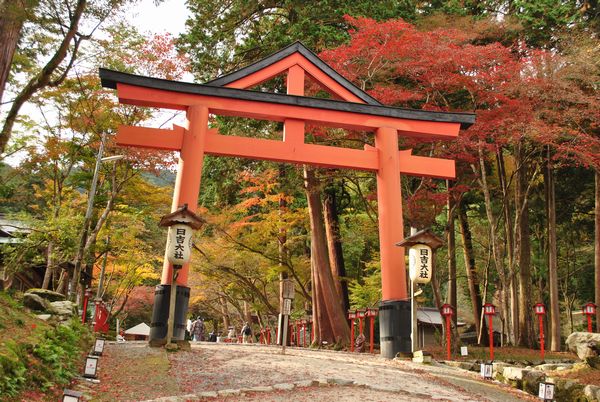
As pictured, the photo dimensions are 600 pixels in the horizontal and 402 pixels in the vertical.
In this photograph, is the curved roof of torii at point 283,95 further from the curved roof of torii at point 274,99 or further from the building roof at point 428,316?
the building roof at point 428,316

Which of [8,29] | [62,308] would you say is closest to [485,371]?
[62,308]

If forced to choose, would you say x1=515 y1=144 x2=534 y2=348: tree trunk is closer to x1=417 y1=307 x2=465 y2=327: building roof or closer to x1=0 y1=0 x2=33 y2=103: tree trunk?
x1=417 y1=307 x2=465 y2=327: building roof

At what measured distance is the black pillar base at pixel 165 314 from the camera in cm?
969

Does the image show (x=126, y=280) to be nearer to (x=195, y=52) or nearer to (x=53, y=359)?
(x=195, y=52)

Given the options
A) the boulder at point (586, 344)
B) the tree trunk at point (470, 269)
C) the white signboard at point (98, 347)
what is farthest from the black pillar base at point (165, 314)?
the tree trunk at point (470, 269)

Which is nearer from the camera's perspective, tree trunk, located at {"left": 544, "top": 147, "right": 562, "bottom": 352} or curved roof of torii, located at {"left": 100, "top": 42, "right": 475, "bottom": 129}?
curved roof of torii, located at {"left": 100, "top": 42, "right": 475, "bottom": 129}

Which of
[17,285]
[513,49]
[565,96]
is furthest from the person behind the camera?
[17,285]

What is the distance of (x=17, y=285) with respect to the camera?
19438 millimetres

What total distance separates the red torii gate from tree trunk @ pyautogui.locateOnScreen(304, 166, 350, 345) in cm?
486

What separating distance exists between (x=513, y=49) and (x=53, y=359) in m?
15.1

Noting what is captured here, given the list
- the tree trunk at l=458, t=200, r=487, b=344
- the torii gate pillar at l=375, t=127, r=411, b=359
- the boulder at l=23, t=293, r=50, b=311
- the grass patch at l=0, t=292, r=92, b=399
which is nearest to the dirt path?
the grass patch at l=0, t=292, r=92, b=399

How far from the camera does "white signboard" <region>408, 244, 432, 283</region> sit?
9953mm

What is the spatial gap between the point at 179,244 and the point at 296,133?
3.63 m

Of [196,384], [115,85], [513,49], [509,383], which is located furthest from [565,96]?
[196,384]
